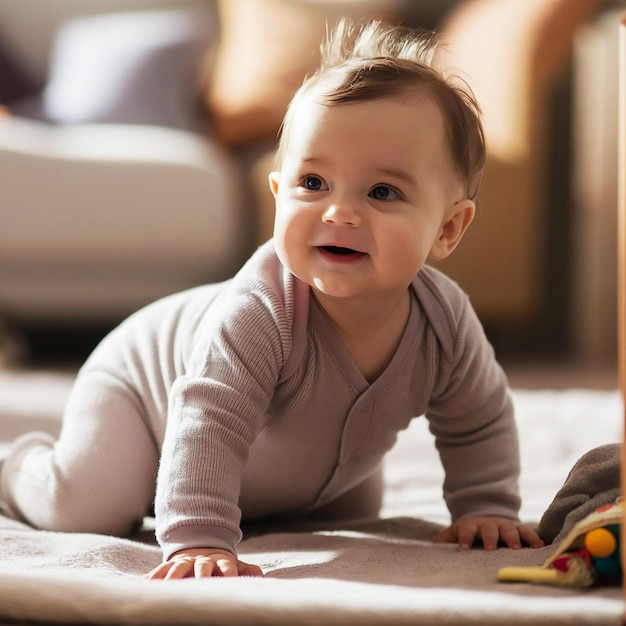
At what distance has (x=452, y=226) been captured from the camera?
0.97 meters

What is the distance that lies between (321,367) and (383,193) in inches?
6.7

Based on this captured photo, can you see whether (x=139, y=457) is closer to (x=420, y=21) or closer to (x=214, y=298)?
(x=214, y=298)

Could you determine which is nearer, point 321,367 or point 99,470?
point 321,367

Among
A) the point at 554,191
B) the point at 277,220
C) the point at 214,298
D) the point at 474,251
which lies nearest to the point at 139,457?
the point at 214,298

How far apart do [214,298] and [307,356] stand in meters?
0.16

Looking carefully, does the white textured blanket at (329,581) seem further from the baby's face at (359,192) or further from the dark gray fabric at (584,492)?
the baby's face at (359,192)

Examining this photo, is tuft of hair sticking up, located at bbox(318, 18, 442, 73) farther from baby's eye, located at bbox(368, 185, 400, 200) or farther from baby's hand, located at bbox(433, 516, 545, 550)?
baby's hand, located at bbox(433, 516, 545, 550)

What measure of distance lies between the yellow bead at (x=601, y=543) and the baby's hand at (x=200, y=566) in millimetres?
263

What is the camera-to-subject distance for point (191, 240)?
90.0 inches

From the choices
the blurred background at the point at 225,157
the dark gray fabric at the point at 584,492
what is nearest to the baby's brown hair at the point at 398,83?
the dark gray fabric at the point at 584,492

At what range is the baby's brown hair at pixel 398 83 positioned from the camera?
874 mm

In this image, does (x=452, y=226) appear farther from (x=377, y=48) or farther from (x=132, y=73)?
(x=132, y=73)

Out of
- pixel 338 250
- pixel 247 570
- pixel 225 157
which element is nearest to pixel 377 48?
pixel 338 250

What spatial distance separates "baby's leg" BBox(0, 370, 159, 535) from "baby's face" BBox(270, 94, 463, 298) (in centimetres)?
28
